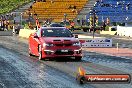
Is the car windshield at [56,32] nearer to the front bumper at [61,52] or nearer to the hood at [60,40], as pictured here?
the hood at [60,40]

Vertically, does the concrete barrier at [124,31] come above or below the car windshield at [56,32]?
below

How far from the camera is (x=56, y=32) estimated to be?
2016 cm

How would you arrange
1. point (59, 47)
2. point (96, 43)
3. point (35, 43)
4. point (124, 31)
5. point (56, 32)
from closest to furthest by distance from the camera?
point (59, 47) < point (56, 32) < point (35, 43) < point (96, 43) < point (124, 31)

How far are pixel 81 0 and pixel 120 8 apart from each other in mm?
10494

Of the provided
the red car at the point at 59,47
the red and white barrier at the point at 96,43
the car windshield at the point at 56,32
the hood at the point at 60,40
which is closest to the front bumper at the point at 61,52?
the red car at the point at 59,47

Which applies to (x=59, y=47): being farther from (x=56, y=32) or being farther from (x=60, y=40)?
(x=56, y=32)

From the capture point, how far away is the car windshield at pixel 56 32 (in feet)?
65.6

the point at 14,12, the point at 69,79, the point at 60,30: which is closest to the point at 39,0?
the point at 14,12

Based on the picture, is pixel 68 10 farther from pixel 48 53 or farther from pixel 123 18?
pixel 48 53

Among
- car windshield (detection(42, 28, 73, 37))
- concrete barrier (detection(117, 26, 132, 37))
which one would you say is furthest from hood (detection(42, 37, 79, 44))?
concrete barrier (detection(117, 26, 132, 37))

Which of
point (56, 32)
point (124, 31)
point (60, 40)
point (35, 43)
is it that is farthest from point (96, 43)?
point (124, 31)

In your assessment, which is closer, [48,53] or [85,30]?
[48,53]

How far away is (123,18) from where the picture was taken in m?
77.5

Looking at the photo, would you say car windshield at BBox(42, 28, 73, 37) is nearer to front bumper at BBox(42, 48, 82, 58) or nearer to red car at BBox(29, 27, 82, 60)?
red car at BBox(29, 27, 82, 60)
